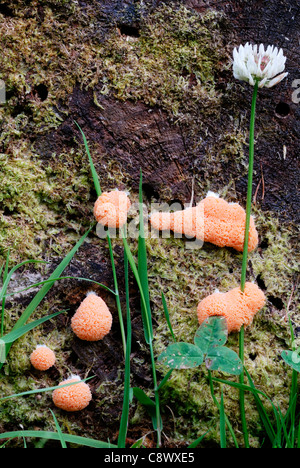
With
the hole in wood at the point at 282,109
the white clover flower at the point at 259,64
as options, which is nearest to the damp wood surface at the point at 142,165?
the hole in wood at the point at 282,109

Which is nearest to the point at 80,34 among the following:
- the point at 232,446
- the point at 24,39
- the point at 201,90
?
the point at 24,39

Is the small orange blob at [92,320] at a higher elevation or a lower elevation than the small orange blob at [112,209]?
lower

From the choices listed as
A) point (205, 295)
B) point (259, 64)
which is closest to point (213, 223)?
point (205, 295)

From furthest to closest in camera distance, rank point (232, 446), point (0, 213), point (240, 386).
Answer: point (0, 213) → point (232, 446) → point (240, 386)

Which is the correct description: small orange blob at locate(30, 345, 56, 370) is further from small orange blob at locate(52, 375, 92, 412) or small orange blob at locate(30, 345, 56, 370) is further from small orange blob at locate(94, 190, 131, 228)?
small orange blob at locate(94, 190, 131, 228)

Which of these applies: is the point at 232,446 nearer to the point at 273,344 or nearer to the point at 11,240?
the point at 273,344

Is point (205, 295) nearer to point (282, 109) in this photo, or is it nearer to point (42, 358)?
point (42, 358)

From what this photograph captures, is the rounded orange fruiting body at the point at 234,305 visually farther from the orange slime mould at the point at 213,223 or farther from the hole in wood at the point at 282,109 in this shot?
the hole in wood at the point at 282,109
